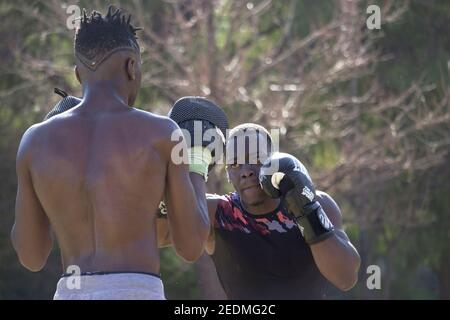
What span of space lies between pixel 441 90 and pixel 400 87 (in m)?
0.44

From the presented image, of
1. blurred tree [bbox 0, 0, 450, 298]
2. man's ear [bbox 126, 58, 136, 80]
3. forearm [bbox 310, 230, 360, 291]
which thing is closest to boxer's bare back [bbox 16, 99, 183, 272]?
man's ear [bbox 126, 58, 136, 80]

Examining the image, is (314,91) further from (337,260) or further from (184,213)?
(184,213)

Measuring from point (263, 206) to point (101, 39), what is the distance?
1376mm

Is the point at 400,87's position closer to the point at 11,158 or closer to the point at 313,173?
the point at 313,173

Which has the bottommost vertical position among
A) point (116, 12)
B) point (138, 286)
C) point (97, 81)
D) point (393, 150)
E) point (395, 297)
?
point (138, 286)

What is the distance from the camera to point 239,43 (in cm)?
938

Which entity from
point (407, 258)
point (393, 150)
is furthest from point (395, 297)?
point (393, 150)

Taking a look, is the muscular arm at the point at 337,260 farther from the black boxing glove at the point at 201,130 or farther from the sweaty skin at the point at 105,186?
the sweaty skin at the point at 105,186

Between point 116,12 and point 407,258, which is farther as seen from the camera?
point 407,258

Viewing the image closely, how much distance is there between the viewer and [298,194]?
161 inches

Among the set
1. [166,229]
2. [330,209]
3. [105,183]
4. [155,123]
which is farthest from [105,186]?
[330,209]

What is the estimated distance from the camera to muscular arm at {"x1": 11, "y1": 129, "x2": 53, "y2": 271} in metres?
3.37

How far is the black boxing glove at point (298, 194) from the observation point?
4090 millimetres

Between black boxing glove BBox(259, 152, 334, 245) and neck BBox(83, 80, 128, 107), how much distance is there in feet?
3.05
